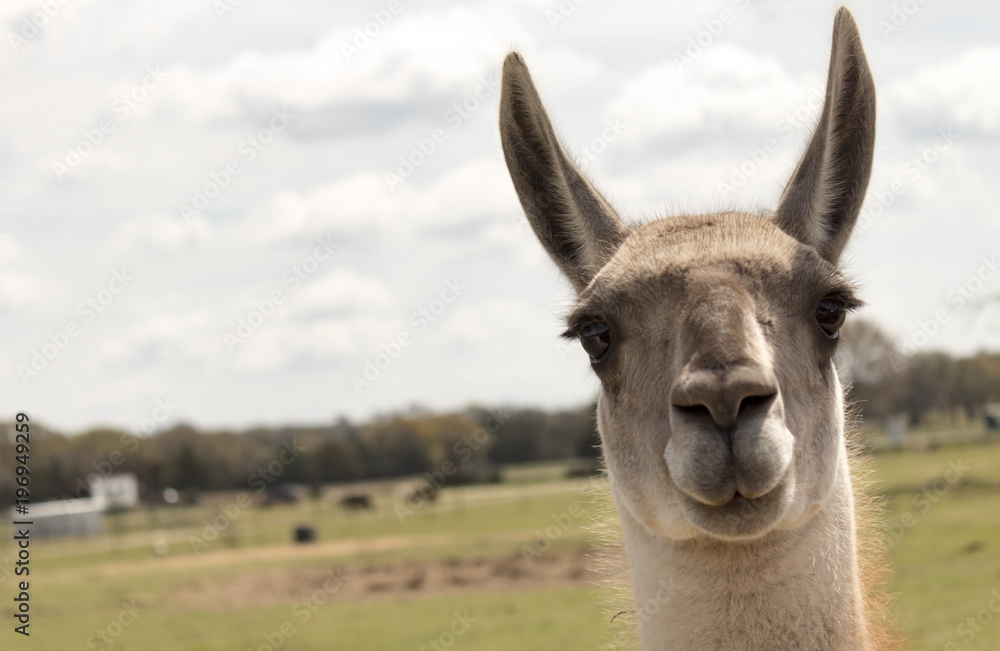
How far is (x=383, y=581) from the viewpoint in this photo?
3158cm

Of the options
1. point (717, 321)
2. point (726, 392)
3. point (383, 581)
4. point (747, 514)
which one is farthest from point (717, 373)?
point (383, 581)

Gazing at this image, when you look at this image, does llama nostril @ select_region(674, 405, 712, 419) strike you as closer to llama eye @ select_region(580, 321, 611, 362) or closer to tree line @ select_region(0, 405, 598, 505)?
llama eye @ select_region(580, 321, 611, 362)

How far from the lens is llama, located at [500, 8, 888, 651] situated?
3520 millimetres

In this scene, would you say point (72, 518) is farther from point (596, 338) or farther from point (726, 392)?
point (726, 392)

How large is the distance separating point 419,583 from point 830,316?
2744 centimetres

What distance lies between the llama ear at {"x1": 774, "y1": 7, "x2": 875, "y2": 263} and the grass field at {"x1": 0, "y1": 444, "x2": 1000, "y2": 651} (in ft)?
6.05

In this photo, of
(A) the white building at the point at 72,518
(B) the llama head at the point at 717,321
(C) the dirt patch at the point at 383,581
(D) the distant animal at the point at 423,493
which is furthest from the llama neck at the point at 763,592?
(A) the white building at the point at 72,518

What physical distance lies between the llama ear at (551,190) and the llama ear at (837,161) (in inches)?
32.3

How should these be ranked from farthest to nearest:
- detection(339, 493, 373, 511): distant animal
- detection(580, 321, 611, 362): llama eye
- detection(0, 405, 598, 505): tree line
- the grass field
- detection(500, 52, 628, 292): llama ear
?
1. detection(0, 405, 598, 505): tree line
2. detection(339, 493, 373, 511): distant animal
3. the grass field
4. detection(500, 52, 628, 292): llama ear
5. detection(580, 321, 611, 362): llama eye

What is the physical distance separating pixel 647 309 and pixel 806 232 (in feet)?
3.29

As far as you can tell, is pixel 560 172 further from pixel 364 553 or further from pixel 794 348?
pixel 364 553

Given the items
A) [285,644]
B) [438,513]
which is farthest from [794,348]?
[438,513]

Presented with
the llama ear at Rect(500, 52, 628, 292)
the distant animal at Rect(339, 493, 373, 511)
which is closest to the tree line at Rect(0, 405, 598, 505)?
the distant animal at Rect(339, 493, 373, 511)

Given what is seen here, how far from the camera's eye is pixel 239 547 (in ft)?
162
